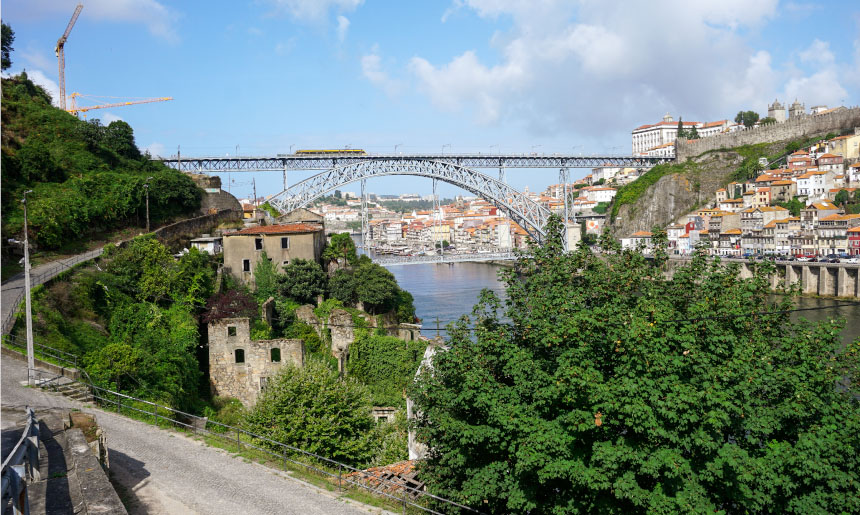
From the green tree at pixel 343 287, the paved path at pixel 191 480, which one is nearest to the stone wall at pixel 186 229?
the green tree at pixel 343 287

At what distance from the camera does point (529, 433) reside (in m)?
7.14

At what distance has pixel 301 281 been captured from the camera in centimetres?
1864

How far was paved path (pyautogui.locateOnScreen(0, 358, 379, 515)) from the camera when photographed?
6.86 metres

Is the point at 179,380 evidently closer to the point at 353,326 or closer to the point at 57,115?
the point at 353,326

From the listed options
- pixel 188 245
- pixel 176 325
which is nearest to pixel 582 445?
pixel 176 325

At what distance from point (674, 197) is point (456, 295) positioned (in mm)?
32296

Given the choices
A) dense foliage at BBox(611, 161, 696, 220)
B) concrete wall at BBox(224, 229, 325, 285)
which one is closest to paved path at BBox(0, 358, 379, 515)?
concrete wall at BBox(224, 229, 325, 285)

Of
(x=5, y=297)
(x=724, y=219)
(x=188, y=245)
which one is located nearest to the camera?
(x=5, y=297)

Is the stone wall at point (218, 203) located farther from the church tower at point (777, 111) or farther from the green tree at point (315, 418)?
the church tower at point (777, 111)

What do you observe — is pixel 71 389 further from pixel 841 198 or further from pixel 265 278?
pixel 841 198

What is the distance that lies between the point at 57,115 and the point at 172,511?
2358 cm

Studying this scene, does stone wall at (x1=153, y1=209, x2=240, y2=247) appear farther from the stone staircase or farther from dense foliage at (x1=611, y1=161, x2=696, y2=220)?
dense foliage at (x1=611, y1=161, x2=696, y2=220)

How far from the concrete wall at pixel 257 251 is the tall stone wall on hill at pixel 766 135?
58.0 meters

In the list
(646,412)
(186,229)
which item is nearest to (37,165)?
(186,229)
